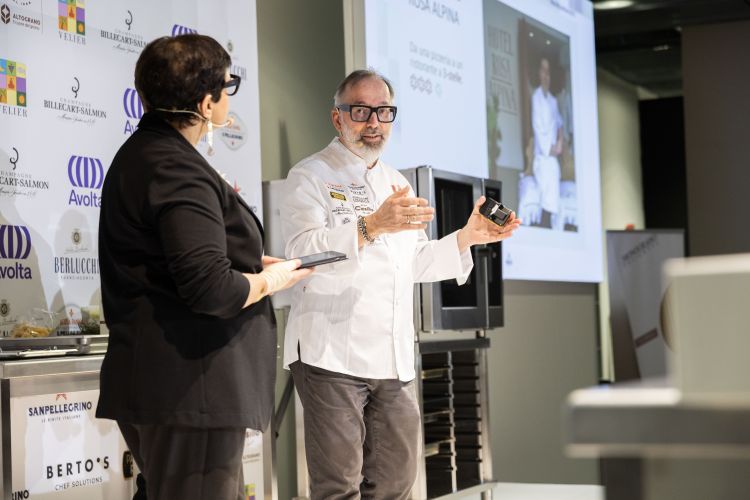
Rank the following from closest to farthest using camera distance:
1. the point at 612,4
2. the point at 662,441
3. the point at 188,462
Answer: the point at 662,441 → the point at 188,462 → the point at 612,4

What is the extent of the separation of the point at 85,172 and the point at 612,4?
18.0ft

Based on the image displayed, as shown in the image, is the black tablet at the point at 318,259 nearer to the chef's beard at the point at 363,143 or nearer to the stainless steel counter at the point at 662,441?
the chef's beard at the point at 363,143

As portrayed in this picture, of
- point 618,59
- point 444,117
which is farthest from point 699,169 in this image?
point 444,117

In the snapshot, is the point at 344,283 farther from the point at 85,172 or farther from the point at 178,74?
the point at 178,74

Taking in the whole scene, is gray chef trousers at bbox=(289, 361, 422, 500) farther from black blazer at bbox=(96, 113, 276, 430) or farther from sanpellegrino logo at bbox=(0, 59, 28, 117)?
sanpellegrino logo at bbox=(0, 59, 28, 117)

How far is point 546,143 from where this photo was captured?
6145mm

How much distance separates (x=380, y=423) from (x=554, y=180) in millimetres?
3676

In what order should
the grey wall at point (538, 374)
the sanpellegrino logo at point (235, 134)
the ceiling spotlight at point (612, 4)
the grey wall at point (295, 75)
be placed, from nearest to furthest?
the sanpellegrino logo at point (235, 134)
the grey wall at point (295, 75)
the grey wall at point (538, 374)
the ceiling spotlight at point (612, 4)

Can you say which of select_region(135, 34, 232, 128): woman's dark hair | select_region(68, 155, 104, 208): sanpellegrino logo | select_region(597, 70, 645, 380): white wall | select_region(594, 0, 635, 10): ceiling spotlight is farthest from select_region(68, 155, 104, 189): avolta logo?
select_region(597, 70, 645, 380): white wall

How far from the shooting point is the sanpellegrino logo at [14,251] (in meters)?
2.83

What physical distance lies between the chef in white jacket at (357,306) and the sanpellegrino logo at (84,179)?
71 centimetres

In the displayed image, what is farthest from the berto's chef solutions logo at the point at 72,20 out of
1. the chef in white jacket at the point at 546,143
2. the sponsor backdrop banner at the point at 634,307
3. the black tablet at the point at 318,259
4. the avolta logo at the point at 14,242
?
the sponsor backdrop banner at the point at 634,307

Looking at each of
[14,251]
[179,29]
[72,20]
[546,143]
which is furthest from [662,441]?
[546,143]

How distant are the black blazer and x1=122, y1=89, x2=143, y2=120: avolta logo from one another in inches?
65.3
